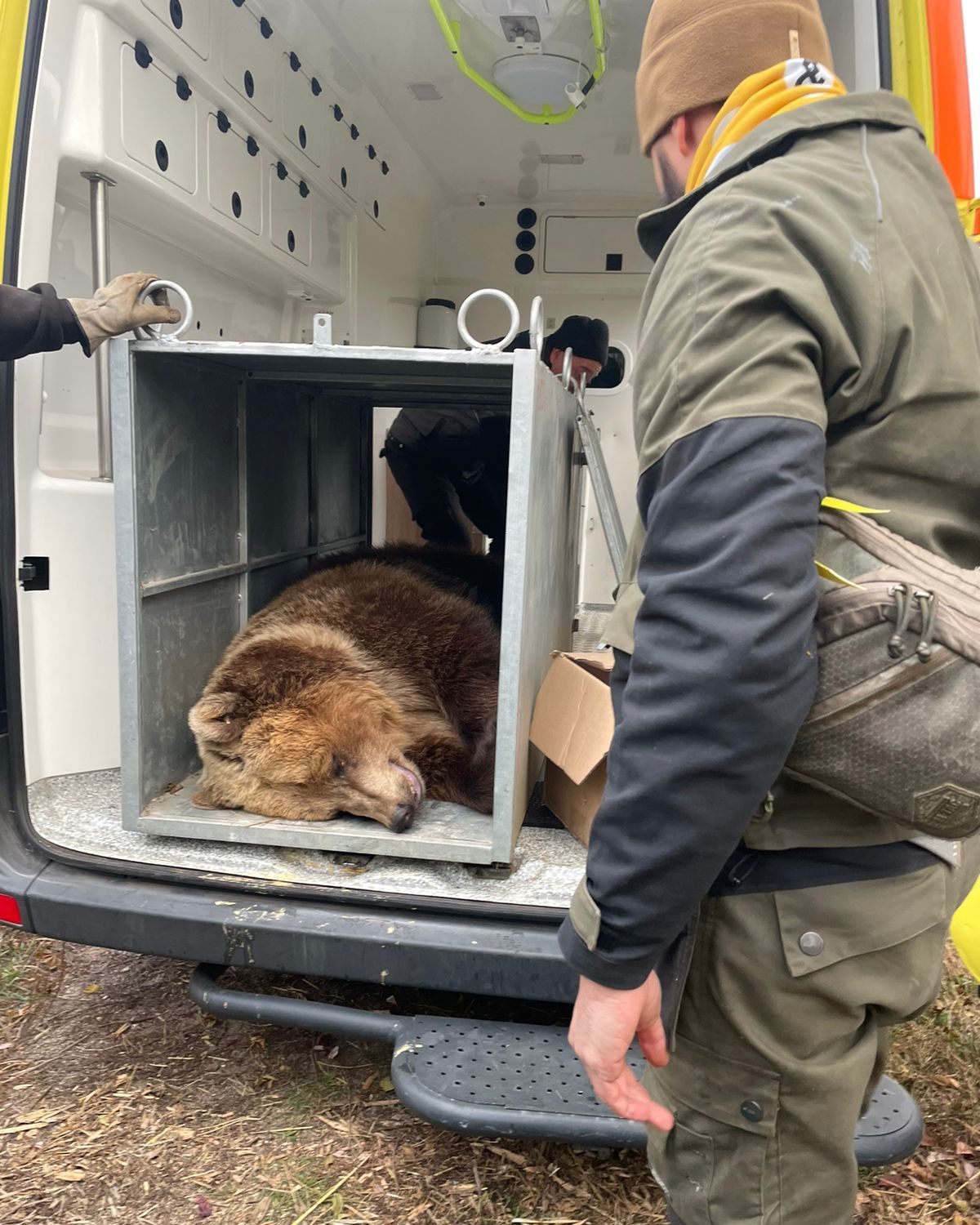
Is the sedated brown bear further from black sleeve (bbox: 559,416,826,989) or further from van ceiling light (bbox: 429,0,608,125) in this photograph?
van ceiling light (bbox: 429,0,608,125)

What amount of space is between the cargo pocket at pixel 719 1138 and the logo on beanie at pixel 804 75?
1503 mm

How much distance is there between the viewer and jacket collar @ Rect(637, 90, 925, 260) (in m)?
1.26

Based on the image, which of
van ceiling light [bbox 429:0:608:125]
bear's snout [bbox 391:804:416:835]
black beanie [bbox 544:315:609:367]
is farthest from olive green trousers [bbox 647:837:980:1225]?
black beanie [bbox 544:315:609:367]

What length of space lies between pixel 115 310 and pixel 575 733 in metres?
1.89

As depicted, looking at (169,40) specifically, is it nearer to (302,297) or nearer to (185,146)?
(185,146)

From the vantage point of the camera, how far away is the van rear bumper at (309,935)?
2393mm

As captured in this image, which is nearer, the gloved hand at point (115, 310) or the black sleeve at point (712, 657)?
the black sleeve at point (712, 657)

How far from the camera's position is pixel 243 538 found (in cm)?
392

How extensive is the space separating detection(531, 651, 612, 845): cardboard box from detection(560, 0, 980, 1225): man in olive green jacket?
3.88 ft

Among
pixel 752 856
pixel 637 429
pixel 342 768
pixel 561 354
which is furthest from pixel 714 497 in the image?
pixel 561 354

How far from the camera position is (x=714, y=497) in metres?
1.09

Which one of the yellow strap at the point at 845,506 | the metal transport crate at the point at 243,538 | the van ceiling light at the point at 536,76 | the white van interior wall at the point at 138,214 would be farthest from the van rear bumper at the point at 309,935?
the van ceiling light at the point at 536,76

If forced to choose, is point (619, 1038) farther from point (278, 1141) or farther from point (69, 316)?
point (69, 316)

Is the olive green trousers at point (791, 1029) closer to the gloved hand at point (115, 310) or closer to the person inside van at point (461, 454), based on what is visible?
the gloved hand at point (115, 310)
